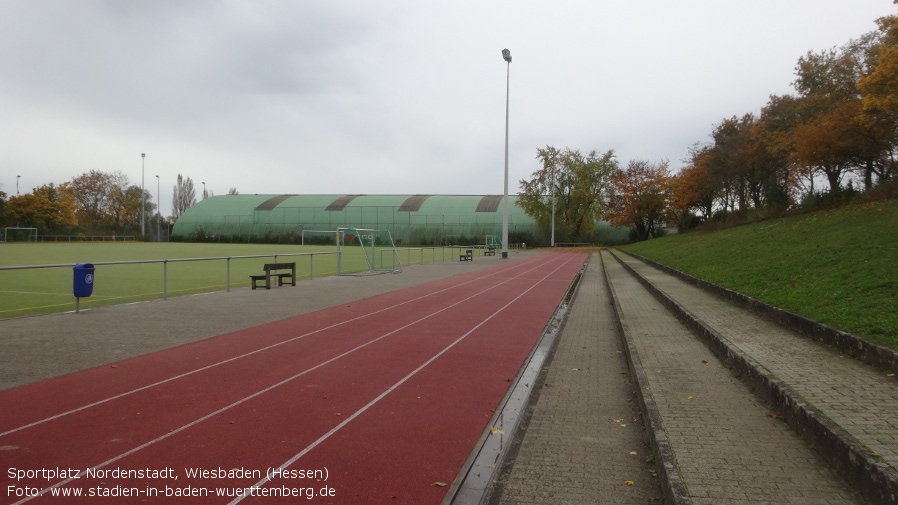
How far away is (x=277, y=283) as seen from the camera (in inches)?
734

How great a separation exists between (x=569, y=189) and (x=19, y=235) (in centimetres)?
6216

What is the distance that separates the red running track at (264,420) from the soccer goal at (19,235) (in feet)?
217

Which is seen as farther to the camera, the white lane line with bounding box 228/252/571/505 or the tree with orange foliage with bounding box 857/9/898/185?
the tree with orange foliage with bounding box 857/9/898/185

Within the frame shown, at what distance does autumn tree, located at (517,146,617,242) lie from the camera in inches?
2763

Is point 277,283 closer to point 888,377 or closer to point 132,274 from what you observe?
point 132,274

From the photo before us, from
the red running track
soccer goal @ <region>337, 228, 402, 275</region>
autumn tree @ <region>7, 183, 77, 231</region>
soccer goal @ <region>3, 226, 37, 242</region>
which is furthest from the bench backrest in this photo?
autumn tree @ <region>7, 183, 77, 231</region>

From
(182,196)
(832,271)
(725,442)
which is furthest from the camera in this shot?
(182,196)

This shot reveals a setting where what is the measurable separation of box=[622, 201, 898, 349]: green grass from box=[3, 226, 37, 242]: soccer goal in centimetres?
6762

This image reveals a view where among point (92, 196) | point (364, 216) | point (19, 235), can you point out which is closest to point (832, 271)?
point (364, 216)

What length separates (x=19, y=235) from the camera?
6256 cm

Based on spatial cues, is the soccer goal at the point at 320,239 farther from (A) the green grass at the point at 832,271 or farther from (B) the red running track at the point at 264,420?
(B) the red running track at the point at 264,420

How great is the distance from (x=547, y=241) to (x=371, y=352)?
66.2m

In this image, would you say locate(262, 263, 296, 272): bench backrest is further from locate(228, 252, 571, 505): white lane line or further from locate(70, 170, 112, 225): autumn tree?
locate(70, 170, 112, 225): autumn tree

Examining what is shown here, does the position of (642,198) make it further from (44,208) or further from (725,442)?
(44,208)
